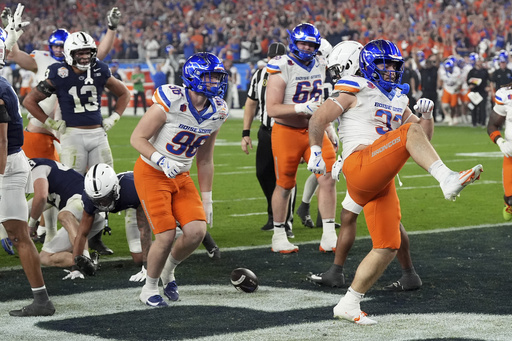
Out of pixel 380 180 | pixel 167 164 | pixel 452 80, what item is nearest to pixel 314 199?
pixel 167 164

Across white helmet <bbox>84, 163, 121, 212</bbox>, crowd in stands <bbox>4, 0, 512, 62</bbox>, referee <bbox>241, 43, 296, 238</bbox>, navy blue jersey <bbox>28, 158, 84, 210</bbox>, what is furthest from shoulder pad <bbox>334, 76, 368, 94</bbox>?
crowd in stands <bbox>4, 0, 512, 62</bbox>

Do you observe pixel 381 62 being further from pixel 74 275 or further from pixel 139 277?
pixel 74 275

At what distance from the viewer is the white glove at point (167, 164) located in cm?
527

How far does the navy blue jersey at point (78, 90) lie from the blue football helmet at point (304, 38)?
5.33 ft

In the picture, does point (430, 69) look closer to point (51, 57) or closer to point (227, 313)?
point (51, 57)

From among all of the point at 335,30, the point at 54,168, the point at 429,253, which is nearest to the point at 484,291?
the point at 429,253

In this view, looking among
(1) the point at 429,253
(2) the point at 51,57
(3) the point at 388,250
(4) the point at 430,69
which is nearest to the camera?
(3) the point at 388,250

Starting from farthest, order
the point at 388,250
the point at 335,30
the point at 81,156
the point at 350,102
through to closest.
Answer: the point at 335,30
the point at 81,156
the point at 350,102
the point at 388,250

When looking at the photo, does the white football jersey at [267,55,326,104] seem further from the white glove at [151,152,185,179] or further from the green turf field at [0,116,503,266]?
the white glove at [151,152,185,179]

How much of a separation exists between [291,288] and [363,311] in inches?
34.3

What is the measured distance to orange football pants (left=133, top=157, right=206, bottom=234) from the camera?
5.47 metres

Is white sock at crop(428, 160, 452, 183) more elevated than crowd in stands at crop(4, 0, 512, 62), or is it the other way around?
white sock at crop(428, 160, 452, 183)

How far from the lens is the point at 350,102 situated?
17.5 ft

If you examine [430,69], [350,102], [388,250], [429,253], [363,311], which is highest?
[350,102]
